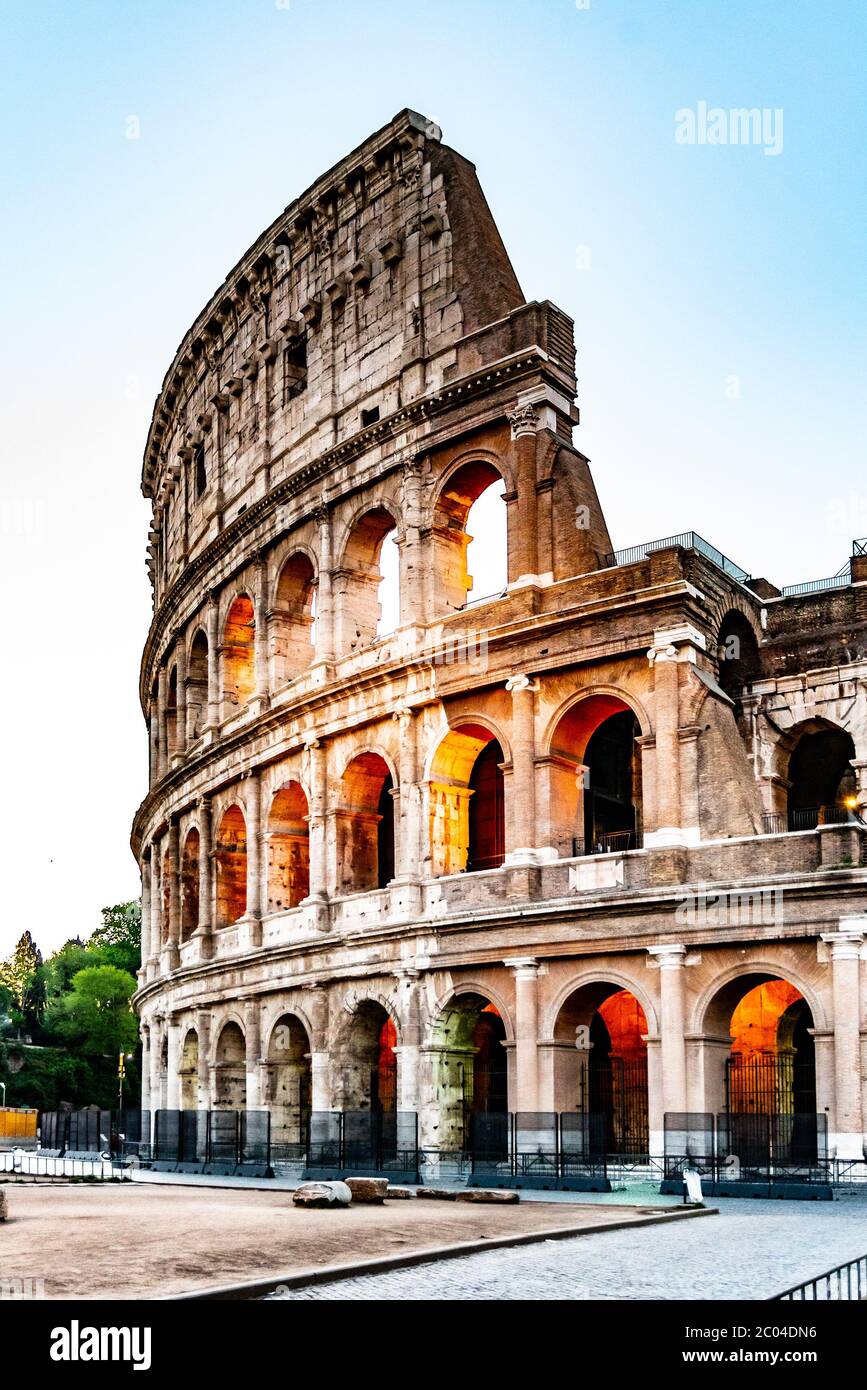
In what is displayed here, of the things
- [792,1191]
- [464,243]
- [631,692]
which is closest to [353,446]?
[464,243]

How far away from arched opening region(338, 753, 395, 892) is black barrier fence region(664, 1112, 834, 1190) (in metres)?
8.89

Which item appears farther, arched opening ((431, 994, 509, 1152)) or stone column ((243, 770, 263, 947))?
stone column ((243, 770, 263, 947))

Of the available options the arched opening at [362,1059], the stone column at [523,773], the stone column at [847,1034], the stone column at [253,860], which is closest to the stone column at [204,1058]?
the stone column at [253,860]

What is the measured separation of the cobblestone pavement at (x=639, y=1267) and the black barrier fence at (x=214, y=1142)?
12.7 meters

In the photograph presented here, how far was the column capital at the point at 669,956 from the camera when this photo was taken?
73.8ft

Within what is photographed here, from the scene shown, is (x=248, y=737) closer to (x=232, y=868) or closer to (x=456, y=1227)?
(x=232, y=868)

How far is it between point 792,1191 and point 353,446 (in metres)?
16.3

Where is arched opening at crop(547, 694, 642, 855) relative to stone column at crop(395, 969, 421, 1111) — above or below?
above

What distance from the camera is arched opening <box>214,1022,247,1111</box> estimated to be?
32.3m

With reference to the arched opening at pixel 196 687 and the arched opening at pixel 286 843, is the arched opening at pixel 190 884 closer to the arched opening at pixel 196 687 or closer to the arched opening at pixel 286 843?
the arched opening at pixel 196 687

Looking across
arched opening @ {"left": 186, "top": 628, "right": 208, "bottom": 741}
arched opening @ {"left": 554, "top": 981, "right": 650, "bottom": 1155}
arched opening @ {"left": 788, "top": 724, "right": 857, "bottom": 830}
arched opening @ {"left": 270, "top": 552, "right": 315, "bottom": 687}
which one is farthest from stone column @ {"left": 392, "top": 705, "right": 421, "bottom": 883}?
arched opening @ {"left": 186, "top": 628, "right": 208, "bottom": 741}

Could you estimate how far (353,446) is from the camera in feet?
97.5
